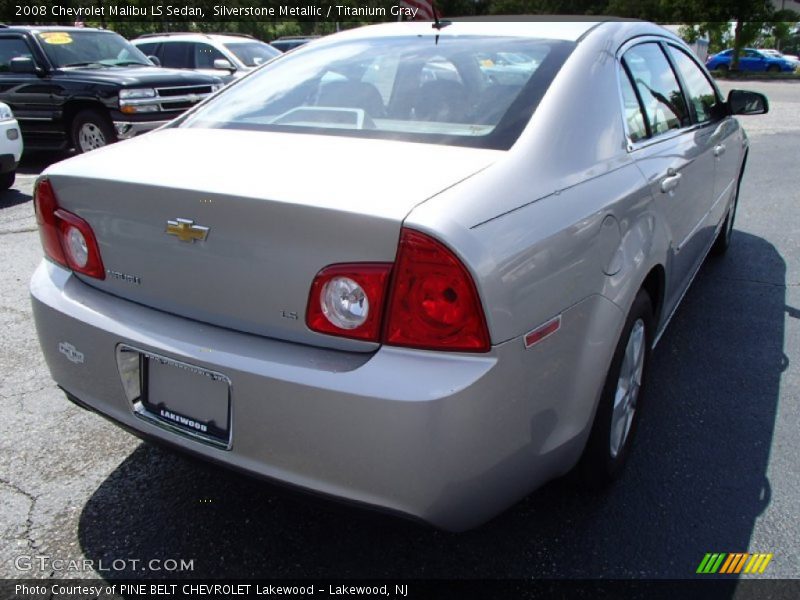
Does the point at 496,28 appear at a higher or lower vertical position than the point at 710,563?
higher

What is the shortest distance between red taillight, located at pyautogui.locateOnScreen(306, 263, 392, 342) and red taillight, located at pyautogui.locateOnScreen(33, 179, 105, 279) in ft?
2.72

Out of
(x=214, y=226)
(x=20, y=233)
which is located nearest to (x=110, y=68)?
(x=20, y=233)

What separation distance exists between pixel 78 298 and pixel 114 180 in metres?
0.41

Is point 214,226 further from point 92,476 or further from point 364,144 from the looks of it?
point 92,476

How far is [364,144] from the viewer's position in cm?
218

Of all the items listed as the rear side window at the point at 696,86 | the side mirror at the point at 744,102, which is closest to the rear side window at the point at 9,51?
the rear side window at the point at 696,86

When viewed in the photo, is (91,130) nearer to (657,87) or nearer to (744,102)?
(744,102)

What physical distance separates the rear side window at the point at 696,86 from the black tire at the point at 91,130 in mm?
7135

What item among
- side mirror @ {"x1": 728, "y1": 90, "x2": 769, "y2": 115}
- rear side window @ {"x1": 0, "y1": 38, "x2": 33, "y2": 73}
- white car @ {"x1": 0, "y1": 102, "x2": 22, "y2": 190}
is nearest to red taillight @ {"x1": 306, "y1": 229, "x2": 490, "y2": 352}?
side mirror @ {"x1": 728, "y1": 90, "x2": 769, "y2": 115}

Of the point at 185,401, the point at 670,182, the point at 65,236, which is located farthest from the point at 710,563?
the point at 65,236

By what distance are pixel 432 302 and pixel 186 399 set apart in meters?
0.78

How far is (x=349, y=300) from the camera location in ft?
5.82

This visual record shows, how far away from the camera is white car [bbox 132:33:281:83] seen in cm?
1178

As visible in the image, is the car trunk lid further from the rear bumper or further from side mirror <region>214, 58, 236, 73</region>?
side mirror <region>214, 58, 236, 73</region>
